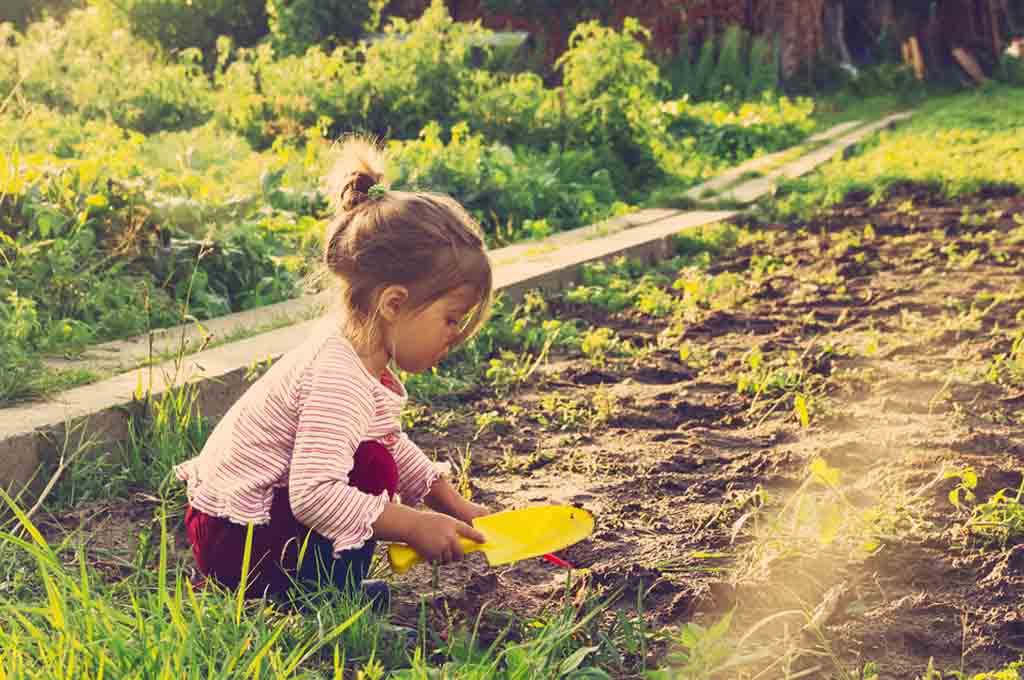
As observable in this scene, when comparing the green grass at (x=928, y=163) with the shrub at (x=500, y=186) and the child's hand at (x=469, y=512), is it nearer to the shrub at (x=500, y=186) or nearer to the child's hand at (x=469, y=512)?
the shrub at (x=500, y=186)

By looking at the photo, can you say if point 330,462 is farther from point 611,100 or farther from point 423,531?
point 611,100

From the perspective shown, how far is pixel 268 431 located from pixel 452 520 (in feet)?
1.38

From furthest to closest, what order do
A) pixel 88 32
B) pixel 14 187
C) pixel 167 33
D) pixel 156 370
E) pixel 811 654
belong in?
pixel 167 33 → pixel 88 32 → pixel 14 187 → pixel 156 370 → pixel 811 654

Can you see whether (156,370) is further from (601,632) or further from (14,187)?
(601,632)

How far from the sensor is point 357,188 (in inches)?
106

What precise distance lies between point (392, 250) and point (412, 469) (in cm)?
55

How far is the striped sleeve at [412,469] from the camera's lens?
9.38 feet

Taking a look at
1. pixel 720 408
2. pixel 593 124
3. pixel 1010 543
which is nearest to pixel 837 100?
pixel 593 124

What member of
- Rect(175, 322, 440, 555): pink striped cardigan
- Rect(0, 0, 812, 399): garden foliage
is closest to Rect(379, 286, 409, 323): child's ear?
Rect(175, 322, 440, 555): pink striped cardigan

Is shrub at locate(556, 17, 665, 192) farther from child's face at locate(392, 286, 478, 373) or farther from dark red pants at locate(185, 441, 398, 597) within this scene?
dark red pants at locate(185, 441, 398, 597)

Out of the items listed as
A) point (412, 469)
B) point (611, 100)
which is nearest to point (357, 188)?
point (412, 469)

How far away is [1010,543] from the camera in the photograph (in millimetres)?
2818

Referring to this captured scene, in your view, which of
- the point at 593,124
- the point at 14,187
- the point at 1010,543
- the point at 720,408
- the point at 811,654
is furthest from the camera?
the point at 593,124

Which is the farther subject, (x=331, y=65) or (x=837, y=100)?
(x=837, y=100)
